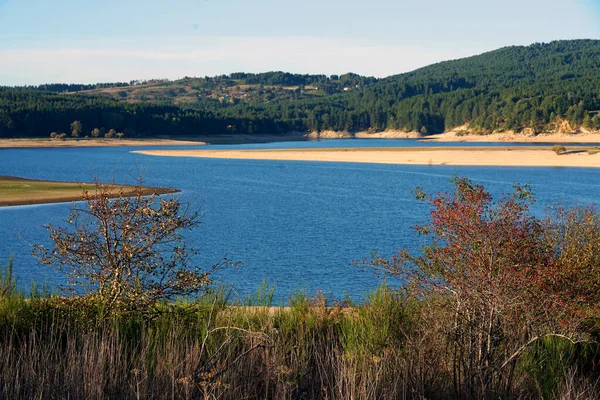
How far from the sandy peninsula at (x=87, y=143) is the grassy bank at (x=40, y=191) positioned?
202ft

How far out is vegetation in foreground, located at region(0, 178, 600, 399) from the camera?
6.94m

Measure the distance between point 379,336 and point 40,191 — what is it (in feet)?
106

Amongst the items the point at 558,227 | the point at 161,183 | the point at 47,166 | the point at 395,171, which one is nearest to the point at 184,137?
the point at 47,166

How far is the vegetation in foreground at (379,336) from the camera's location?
6.94 meters

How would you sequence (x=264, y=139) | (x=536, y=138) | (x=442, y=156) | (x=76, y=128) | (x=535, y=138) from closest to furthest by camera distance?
(x=442, y=156) → (x=76, y=128) → (x=536, y=138) → (x=535, y=138) → (x=264, y=139)

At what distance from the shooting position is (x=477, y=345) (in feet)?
25.3

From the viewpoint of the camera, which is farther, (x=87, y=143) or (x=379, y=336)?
(x=87, y=143)

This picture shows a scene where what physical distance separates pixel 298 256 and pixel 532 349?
45.4ft

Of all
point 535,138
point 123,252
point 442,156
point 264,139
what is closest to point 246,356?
point 123,252

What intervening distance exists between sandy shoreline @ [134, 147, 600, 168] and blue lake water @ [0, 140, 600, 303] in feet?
10.9

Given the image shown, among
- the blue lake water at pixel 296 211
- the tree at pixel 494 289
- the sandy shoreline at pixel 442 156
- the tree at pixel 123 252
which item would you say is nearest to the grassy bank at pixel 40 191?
the blue lake water at pixel 296 211

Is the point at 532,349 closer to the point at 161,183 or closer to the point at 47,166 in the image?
the point at 161,183

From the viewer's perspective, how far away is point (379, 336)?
29.1ft

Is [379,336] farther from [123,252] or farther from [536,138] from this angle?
[536,138]
